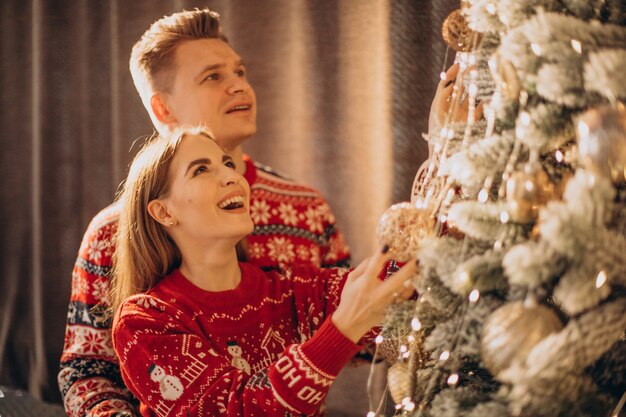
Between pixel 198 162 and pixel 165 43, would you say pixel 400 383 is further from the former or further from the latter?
pixel 165 43

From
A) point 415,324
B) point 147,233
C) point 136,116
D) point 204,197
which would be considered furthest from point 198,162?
point 136,116

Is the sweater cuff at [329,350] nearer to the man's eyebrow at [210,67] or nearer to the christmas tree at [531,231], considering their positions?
the christmas tree at [531,231]

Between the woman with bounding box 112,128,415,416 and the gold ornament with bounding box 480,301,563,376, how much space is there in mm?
227

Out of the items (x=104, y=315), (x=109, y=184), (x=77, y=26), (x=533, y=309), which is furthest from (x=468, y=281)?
(x=77, y=26)

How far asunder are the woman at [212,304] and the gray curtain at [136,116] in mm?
580

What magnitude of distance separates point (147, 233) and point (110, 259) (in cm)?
28

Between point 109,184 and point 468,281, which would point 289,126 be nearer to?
point 109,184

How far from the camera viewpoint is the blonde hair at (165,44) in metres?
1.71

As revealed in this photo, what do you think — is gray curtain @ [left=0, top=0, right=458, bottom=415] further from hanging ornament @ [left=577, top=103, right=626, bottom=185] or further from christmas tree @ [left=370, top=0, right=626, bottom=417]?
hanging ornament @ [left=577, top=103, right=626, bottom=185]

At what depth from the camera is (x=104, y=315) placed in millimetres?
1604

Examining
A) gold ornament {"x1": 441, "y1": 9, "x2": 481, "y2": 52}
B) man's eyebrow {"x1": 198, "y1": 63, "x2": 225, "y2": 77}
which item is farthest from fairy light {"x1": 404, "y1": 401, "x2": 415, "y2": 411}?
man's eyebrow {"x1": 198, "y1": 63, "x2": 225, "y2": 77}

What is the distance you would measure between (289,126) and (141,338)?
1038 millimetres

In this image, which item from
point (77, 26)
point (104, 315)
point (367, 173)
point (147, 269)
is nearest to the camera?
point (147, 269)

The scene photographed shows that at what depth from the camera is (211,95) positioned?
167 centimetres
